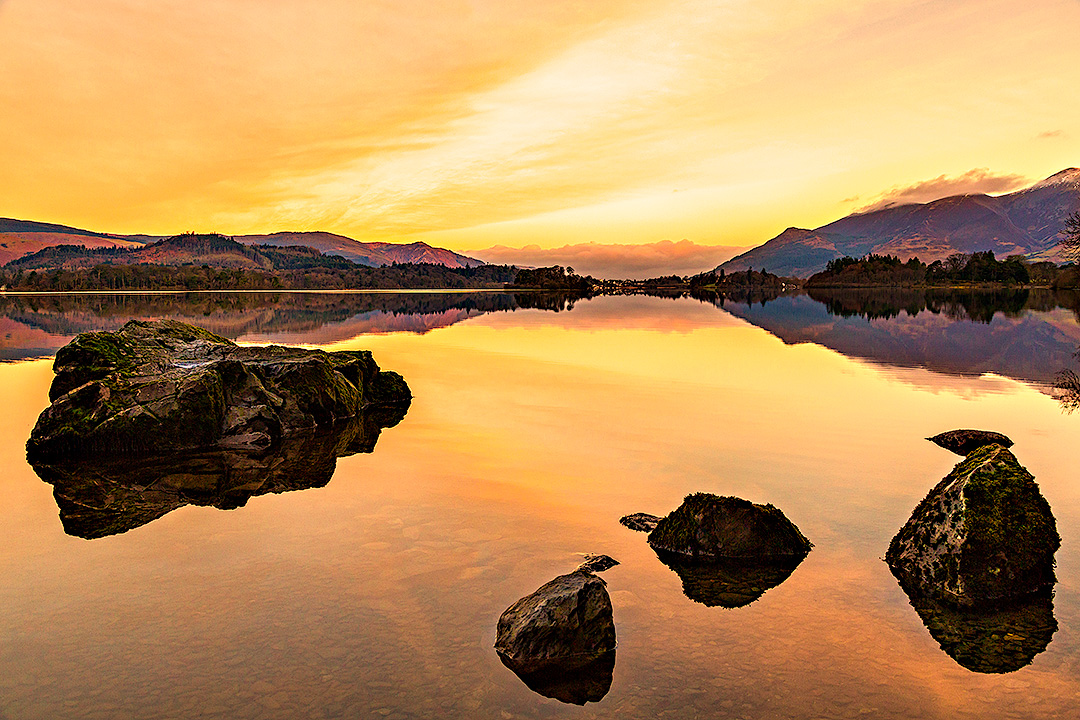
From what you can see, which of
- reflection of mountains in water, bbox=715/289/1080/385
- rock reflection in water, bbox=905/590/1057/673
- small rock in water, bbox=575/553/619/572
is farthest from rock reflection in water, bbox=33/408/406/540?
reflection of mountains in water, bbox=715/289/1080/385

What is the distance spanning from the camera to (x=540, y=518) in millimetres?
13258

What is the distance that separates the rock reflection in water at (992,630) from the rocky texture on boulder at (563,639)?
4.42m

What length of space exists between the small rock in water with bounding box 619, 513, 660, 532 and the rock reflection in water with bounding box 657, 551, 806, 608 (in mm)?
1001

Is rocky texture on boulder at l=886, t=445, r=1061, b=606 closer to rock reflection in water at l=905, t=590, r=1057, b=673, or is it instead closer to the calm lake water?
rock reflection in water at l=905, t=590, r=1057, b=673

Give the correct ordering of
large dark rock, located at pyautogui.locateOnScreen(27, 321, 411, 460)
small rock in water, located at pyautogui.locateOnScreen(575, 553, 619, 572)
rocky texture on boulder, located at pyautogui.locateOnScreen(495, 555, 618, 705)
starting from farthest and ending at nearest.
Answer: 1. large dark rock, located at pyautogui.locateOnScreen(27, 321, 411, 460)
2. small rock in water, located at pyautogui.locateOnScreen(575, 553, 619, 572)
3. rocky texture on boulder, located at pyautogui.locateOnScreen(495, 555, 618, 705)

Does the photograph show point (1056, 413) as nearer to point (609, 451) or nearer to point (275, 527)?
point (609, 451)

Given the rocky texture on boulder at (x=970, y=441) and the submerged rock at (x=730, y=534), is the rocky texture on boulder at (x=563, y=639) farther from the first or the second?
the rocky texture on boulder at (x=970, y=441)

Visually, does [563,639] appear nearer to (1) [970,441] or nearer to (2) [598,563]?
(2) [598,563]

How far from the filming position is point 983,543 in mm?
10328

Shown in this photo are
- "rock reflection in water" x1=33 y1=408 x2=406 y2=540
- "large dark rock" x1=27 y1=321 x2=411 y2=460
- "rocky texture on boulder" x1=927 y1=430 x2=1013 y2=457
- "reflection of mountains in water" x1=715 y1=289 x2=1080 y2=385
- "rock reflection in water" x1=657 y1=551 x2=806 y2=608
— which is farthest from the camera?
"reflection of mountains in water" x1=715 y1=289 x2=1080 y2=385

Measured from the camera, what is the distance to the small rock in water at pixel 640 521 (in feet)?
41.3

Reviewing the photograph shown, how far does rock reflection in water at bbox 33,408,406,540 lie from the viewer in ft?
Result: 44.9

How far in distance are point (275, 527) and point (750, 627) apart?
28.8ft

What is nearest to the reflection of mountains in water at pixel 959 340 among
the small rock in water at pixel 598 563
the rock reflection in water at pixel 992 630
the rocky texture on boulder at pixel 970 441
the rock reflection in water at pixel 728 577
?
the rocky texture on boulder at pixel 970 441
